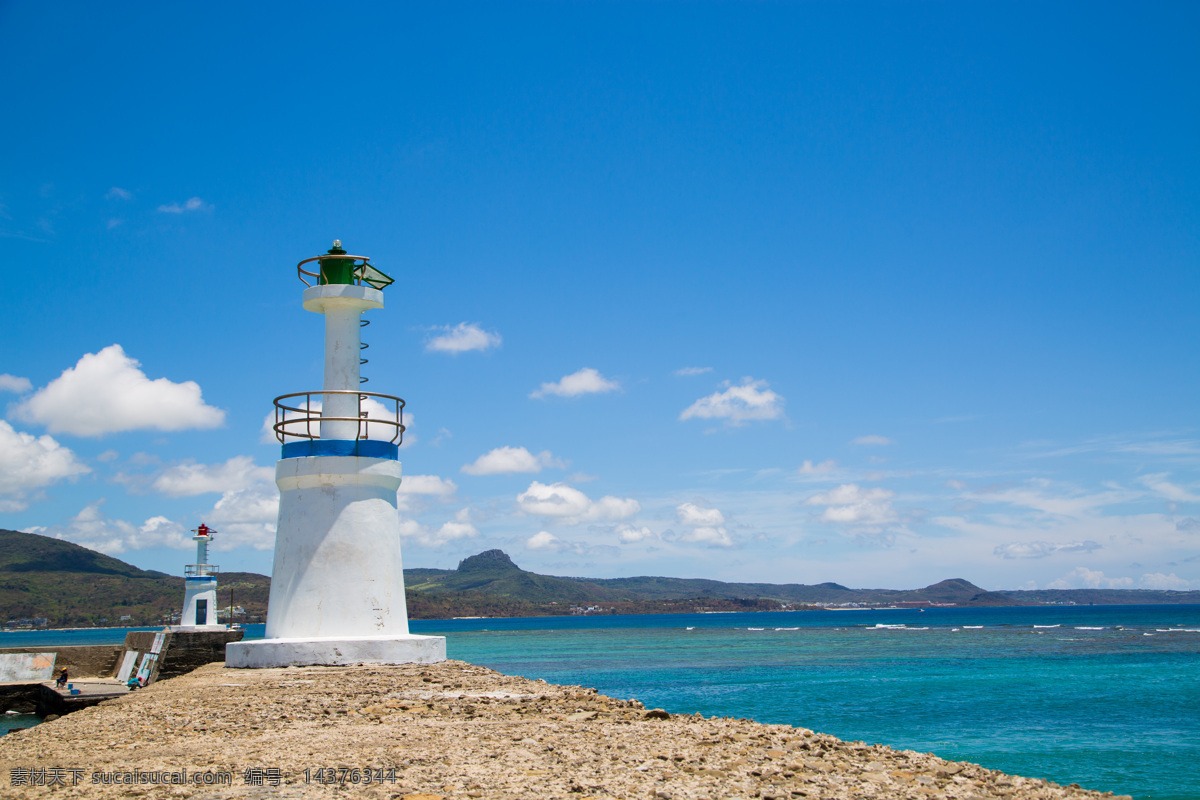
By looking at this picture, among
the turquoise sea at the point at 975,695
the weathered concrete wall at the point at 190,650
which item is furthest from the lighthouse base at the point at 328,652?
the turquoise sea at the point at 975,695

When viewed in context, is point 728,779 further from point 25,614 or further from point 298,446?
point 25,614

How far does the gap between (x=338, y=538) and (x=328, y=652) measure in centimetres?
146

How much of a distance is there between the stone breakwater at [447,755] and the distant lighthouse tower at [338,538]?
2.59m

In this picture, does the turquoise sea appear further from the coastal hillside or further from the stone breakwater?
the coastal hillside

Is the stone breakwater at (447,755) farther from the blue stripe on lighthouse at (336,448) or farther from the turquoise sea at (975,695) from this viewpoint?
the turquoise sea at (975,695)

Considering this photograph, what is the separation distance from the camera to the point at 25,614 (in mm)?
151250

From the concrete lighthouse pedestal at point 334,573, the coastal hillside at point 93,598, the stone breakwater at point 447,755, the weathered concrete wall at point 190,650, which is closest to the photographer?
the stone breakwater at point 447,755

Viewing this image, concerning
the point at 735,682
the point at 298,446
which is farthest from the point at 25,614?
the point at 298,446

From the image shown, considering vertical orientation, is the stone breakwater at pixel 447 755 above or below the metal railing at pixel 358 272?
below

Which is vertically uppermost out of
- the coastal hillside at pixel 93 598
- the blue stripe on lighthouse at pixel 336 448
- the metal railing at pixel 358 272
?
the metal railing at pixel 358 272

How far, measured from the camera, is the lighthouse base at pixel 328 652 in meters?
11.6

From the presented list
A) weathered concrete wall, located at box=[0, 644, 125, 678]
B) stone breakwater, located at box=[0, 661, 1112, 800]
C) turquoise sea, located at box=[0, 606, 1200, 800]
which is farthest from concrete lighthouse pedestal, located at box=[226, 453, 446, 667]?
weathered concrete wall, located at box=[0, 644, 125, 678]

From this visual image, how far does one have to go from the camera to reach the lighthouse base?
11602 mm

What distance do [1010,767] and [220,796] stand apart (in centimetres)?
1484
